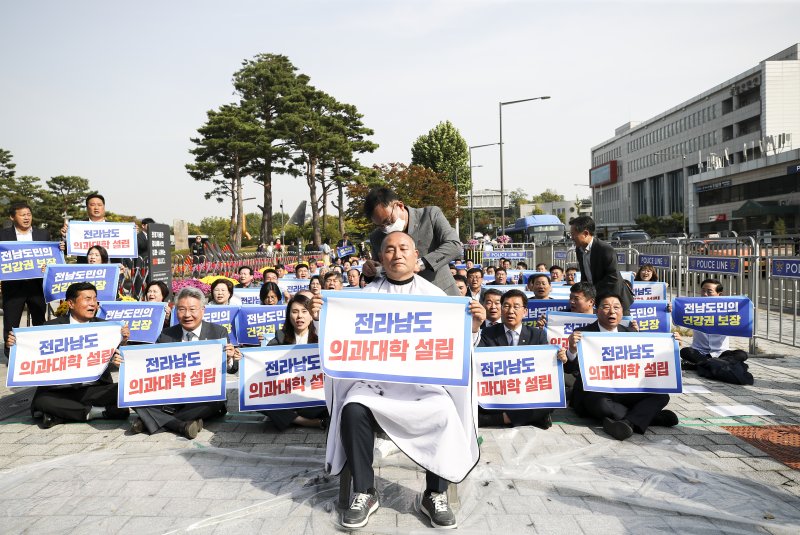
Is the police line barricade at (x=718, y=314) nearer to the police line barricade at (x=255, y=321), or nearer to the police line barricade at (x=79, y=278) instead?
the police line barricade at (x=255, y=321)

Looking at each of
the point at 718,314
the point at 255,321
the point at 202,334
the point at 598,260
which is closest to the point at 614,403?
the point at 598,260

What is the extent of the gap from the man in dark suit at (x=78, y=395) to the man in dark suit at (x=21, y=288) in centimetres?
257

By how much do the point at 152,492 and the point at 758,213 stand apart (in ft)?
197

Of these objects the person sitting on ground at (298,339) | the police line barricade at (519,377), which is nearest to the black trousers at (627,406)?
the police line barricade at (519,377)

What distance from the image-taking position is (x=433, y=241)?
196 inches

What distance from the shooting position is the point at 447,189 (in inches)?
1721

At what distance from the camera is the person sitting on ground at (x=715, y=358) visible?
711 cm

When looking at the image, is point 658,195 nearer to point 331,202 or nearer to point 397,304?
point 331,202

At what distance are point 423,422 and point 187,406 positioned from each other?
9.33 feet

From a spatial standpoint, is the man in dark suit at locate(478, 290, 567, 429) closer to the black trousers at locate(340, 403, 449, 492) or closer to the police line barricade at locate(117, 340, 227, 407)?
the black trousers at locate(340, 403, 449, 492)

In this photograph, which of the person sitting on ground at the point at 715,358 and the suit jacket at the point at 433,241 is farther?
the person sitting on ground at the point at 715,358

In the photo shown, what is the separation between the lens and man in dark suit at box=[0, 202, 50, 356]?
800cm

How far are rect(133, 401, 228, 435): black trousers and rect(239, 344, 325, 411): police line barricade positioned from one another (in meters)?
0.44

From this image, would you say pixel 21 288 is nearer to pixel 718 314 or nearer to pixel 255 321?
pixel 255 321
